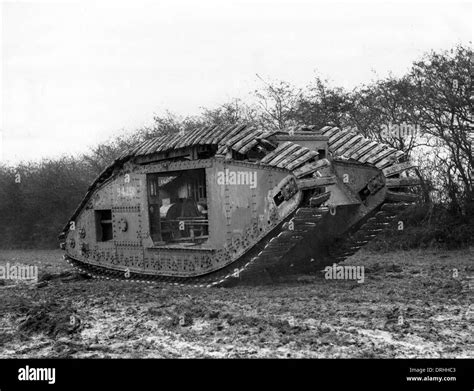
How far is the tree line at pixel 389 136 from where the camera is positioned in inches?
703

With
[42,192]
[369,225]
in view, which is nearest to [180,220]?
[369,225]

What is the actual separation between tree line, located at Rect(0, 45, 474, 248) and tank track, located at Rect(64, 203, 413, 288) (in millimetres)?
5253

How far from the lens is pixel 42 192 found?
27.5 metres

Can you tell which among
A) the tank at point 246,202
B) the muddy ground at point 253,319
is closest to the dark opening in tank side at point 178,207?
the tank at point 246,202

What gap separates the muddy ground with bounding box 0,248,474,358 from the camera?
703 centimetres

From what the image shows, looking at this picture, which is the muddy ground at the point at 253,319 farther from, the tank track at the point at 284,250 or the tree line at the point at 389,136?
the tree line at the point at 389,136

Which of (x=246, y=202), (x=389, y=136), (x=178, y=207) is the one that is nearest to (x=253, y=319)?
(x=246, y=202)

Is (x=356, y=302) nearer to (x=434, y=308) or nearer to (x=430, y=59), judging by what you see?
(x=434, y=308)

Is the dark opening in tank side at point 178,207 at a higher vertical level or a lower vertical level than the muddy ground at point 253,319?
higher

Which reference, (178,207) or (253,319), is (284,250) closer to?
(253,319)

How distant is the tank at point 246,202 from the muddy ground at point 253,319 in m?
0.59

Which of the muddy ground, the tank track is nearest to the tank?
the tank track

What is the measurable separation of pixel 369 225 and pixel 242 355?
690 cm

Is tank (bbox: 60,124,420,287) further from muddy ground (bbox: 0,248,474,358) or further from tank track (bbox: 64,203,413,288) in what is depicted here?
muddy ground (bbox: 0,248,474,358)
